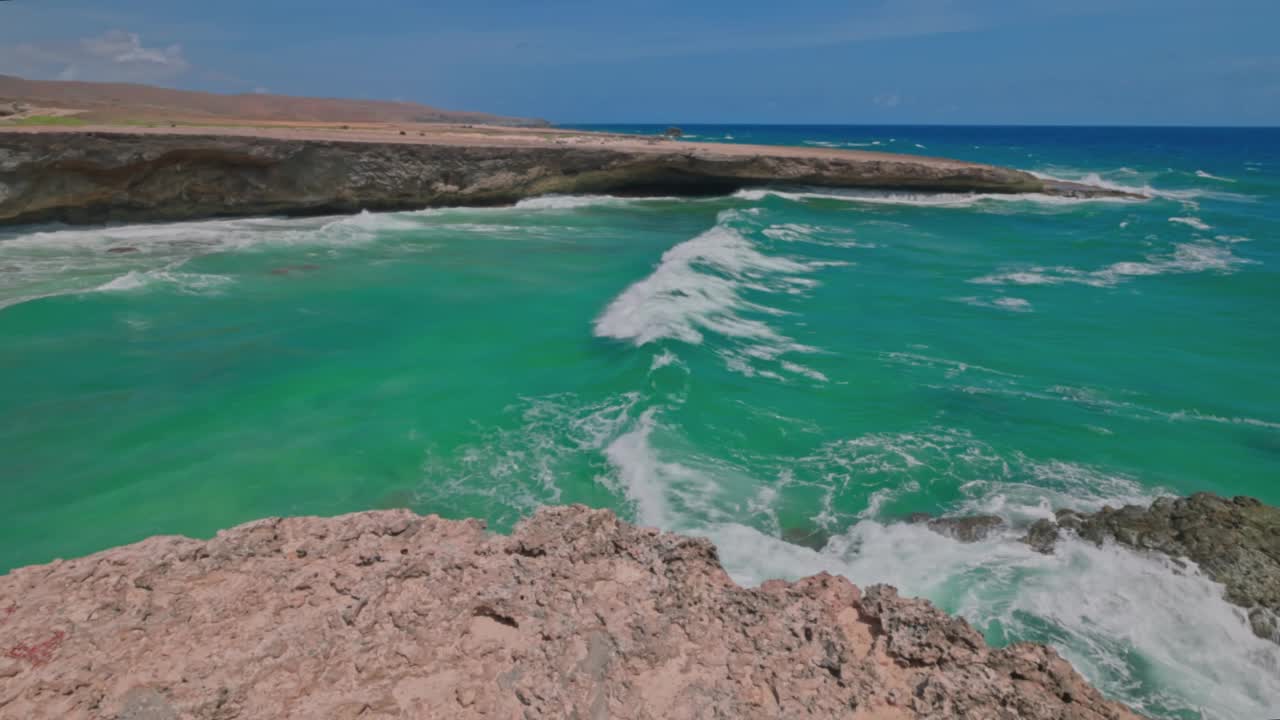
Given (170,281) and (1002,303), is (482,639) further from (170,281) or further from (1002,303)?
Answer: (170,281)

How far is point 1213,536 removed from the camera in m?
6.18

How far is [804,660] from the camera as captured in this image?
3.54 meters

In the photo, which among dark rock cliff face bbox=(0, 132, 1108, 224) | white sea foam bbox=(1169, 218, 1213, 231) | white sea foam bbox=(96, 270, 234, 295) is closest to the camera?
white sea foam bbox=(96, 270, 234, 295)

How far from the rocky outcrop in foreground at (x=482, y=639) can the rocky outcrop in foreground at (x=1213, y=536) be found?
11.8 feet

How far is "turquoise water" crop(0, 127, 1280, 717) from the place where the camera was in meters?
6.40

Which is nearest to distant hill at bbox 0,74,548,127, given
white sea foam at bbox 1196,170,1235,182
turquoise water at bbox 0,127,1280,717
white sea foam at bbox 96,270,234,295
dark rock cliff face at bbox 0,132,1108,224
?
dark rock cliff face at bbox 0,132,1108,224

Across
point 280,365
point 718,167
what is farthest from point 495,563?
point 718,167

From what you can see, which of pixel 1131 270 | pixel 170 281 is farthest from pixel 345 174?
pixel 1131 270

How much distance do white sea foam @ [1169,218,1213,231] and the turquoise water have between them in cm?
975

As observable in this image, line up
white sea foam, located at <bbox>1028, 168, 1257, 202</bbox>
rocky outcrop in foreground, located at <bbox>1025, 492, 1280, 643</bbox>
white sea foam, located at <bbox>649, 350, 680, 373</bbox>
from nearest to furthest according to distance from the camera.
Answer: rocky outcrop in foreground, located at <bbox>1025, 492, 1280, 643</bbox> → white sea foam, located at <bbox>649, 350, 680, 373</bbox> → white sea foam, located at <bbox>1028, 168, 1257, 202</bbox>

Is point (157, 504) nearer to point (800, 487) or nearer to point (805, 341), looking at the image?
point (800, 487)

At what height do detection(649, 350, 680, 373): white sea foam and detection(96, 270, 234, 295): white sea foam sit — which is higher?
detection(96, 270, 234, 295): white sea foam

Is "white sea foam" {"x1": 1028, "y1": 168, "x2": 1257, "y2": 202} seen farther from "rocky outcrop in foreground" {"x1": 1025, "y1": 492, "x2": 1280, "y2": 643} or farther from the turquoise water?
"rocky outcrop in foreground" {"x1": 1025, "y1": 492, "x2": 1280, "y2": 643}

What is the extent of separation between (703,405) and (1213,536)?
566cm
